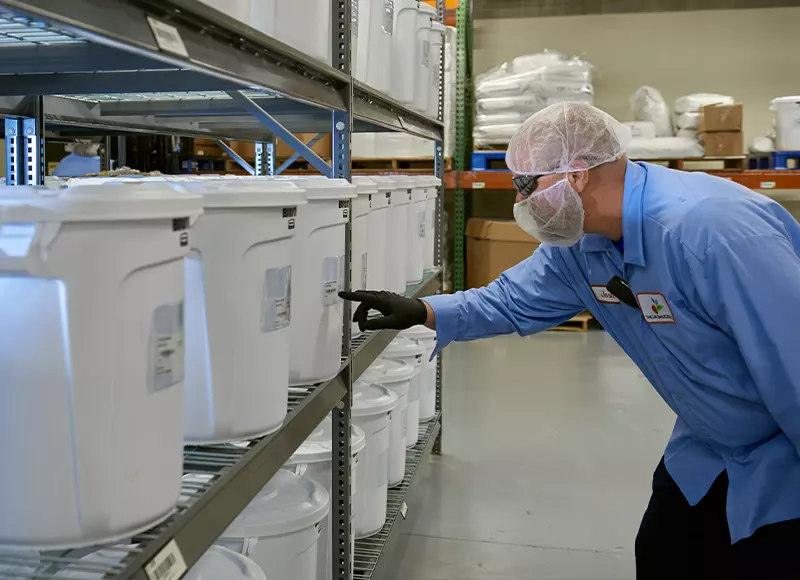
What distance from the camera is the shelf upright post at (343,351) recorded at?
217 centimetres

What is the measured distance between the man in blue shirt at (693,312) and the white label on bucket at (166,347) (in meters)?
1.08

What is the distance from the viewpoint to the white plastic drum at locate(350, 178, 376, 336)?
2381mm

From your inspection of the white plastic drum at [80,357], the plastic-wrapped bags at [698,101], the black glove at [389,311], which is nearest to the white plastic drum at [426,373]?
the black glove at [389,311]

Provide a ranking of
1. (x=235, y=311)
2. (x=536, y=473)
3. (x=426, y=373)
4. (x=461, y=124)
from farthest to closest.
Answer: (x=461, y=124), (x=536, y=473), (x=426, y=373), (x=235, y=311)

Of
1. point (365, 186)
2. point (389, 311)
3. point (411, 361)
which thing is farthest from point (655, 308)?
point (411, 361)

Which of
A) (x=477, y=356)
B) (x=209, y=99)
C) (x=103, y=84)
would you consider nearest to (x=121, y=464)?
(x=103, y=84)

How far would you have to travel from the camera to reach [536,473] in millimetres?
4105

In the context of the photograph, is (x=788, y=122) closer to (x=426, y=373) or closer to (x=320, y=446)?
(x=426, y=373)

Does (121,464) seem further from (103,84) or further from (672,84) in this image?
(672,84)

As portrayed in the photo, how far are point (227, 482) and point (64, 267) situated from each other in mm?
548

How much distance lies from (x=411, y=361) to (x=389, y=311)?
99cm

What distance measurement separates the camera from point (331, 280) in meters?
1.88

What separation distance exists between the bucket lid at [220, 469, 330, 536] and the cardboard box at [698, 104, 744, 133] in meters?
6.22

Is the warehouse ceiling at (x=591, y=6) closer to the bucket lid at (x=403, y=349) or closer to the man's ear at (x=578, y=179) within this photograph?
the bucket lid at (x=403, y=349)
